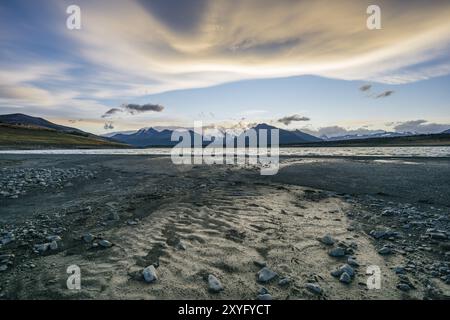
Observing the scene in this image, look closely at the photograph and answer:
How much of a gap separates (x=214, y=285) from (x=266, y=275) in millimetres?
1189

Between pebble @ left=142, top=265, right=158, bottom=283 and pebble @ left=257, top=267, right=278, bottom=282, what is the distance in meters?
2.26

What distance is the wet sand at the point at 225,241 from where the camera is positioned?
18.3ft

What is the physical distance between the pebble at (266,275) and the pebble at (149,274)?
88.9 inches

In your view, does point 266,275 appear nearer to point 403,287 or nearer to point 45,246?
point 403,287

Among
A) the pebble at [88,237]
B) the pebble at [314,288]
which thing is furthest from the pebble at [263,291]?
the pebble at [88,237]

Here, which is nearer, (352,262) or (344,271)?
(344,271)

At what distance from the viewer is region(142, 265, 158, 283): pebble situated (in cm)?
573

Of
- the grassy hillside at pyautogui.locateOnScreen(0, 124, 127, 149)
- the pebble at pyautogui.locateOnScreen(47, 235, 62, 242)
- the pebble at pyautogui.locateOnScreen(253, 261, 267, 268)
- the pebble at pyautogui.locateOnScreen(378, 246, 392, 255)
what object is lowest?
the pebble at pyautogui.locateOnScreen(253, 261, 267, 268)

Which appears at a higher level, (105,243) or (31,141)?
(31,141)

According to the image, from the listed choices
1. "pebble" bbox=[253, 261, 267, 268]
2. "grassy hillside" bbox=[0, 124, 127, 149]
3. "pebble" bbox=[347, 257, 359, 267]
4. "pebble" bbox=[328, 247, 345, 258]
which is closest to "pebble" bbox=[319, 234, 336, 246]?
"pebble" bbox=[328, 247, 345, 258]

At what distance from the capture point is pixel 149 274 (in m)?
5.83

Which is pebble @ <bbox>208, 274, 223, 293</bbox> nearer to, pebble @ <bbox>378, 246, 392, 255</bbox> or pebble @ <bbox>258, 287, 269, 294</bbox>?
pebble @ <bbox>258, 287, 269, 294</bbox>

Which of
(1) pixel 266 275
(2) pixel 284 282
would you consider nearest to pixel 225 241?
(1) pixel 266 275
